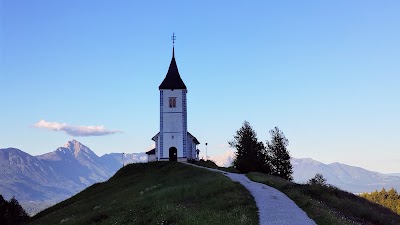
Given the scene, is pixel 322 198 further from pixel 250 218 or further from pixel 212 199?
pixel 250 218

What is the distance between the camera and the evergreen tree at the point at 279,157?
8525 cm

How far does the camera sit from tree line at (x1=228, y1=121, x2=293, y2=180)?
83.8 m

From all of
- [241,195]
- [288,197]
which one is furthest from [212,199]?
[288,197]

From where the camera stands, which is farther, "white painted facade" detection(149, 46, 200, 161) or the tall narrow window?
the tall narrow window

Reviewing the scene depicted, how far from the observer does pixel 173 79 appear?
9362 cm

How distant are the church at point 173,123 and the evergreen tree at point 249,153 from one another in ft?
34.2

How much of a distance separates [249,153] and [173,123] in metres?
16.4

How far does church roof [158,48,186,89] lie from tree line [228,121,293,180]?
15.7m

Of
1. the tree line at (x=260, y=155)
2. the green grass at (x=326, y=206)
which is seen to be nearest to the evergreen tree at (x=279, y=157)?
the tree line at (x=260, y=155)

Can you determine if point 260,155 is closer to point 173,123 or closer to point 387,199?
point 173,123

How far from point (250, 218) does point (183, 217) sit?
13.6 ft

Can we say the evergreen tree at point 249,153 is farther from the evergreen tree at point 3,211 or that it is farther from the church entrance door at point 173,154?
the evergreen tree at point 3,211

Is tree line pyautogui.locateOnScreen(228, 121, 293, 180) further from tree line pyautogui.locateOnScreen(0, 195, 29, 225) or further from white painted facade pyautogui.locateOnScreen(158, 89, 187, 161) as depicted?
tree line pyautogui.locateOnScreen(0, 195, 29, 225)

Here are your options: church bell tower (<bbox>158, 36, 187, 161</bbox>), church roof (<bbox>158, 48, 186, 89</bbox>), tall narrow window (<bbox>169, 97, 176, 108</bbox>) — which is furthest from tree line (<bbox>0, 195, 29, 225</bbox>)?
church roof (<bbox>158, 48, 186, 89</bbox>)
